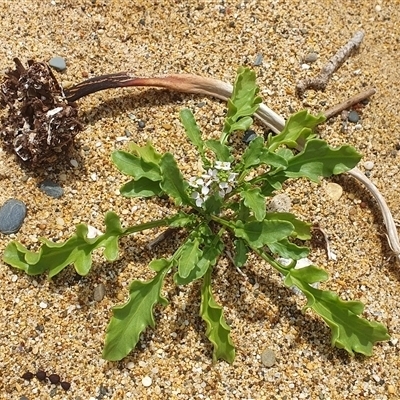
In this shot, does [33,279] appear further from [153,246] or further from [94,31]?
[94,31]

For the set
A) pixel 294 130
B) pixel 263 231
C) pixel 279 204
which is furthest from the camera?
pixel 279 204

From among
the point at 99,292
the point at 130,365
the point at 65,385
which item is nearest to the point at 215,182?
the point at 99,292

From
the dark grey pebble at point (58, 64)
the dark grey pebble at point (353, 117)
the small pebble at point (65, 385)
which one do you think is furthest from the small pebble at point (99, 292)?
the dark grey pebble at point (353, 117)

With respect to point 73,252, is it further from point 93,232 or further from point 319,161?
point 319,161

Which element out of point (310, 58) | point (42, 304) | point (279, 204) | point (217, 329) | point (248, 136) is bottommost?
point (42, 304)

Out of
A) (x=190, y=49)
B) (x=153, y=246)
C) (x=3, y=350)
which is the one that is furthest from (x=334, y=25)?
(x=3, y=350)

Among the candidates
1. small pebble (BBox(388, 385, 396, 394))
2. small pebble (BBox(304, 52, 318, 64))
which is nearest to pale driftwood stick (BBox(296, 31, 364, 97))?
small pebble (BBox(304, 52, 318, 64))

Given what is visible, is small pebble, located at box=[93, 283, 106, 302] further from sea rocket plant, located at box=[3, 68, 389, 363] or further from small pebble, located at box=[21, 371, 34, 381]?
small pebble, located at box=[21, 371, 34, 381]
